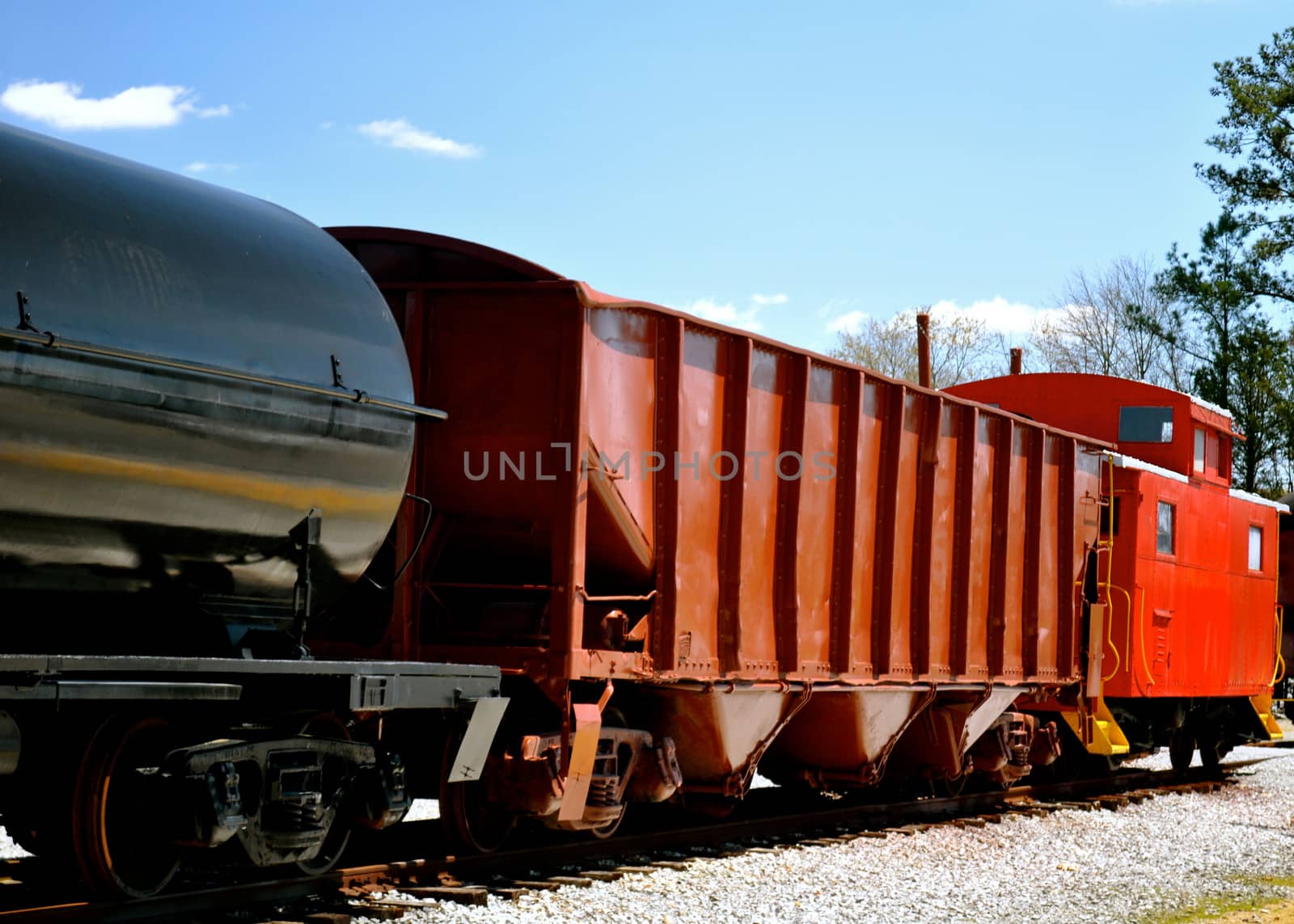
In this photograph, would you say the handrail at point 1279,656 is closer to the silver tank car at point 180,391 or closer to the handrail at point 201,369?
the handrail at point 201,369

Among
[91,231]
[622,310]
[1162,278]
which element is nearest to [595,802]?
[622,310]

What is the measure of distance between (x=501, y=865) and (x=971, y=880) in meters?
3.16

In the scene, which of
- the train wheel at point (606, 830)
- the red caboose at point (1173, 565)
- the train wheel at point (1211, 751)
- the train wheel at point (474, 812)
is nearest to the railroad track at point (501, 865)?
the train wheel at point (606, 830)

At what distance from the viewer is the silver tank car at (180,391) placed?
5.57 meters

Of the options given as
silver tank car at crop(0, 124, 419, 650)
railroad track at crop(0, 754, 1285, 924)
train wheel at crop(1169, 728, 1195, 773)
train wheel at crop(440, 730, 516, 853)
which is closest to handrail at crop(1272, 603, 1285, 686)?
train wheel at crop(1169, 728, 1195, 773)

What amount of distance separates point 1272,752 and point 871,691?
47.9 ft

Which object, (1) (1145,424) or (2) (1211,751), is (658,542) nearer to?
(1) (1145,424)

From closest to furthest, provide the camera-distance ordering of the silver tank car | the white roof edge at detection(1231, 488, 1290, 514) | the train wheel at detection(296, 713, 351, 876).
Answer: the silver tank car, the train wheel at detection(296, 713, 351, 876), the white roof edge at detection(1231, 488, 1290, 514)

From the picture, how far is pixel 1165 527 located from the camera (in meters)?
15.6

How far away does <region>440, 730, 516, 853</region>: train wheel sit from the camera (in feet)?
27.4

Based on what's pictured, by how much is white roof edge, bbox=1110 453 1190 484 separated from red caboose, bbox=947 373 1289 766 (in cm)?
2

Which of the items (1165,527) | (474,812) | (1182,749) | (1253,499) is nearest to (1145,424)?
(1165,527)

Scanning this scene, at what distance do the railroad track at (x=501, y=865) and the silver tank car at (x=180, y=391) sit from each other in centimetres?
138

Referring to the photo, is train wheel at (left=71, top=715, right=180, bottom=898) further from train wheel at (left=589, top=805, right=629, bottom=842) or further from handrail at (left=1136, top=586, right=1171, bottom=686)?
handrail at (left=1136, top=586, right=1171, bottom=686)
